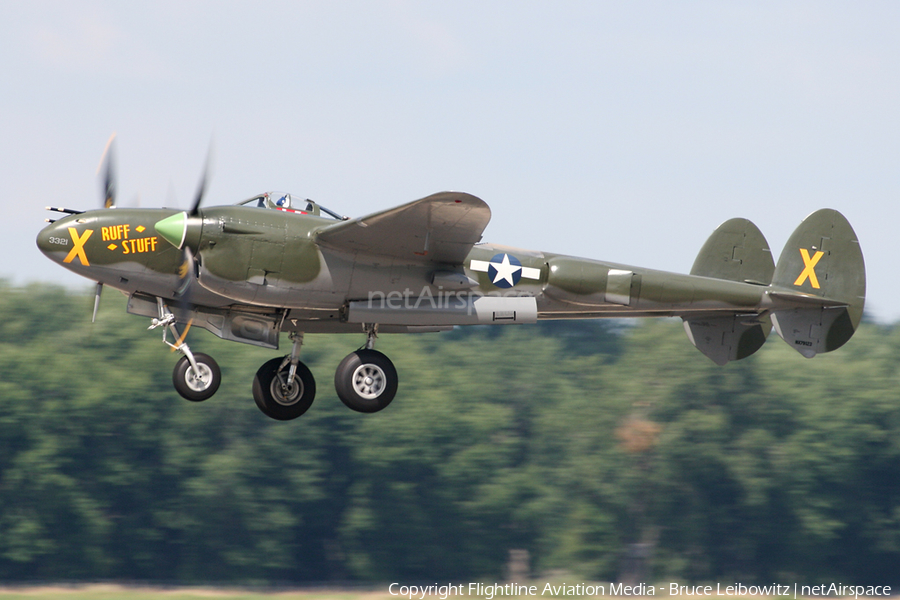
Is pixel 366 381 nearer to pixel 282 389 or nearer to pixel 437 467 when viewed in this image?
pixel 282 389

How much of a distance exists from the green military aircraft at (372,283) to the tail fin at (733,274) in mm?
25

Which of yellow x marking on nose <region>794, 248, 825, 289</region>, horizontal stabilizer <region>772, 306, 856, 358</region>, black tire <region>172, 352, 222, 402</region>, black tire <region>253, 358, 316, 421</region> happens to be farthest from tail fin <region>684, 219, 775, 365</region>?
black tire <region>172, 352, 222, 402</region>

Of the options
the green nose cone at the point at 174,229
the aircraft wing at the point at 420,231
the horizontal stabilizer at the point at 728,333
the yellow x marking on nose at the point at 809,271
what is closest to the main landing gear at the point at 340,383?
the aircraft wing at the point at 420,231

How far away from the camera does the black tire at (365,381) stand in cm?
1688

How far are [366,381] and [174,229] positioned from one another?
372 cm

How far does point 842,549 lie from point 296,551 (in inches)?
1195

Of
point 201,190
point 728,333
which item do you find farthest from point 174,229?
point 728,333

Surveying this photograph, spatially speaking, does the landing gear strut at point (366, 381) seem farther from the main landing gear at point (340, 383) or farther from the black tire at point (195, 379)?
the black tire at point (195, 379)

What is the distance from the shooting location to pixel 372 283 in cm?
1655

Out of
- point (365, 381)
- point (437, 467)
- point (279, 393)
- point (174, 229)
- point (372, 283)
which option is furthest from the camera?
point (437, 467)

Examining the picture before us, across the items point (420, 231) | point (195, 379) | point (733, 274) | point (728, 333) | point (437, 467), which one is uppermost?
point (733, 274)

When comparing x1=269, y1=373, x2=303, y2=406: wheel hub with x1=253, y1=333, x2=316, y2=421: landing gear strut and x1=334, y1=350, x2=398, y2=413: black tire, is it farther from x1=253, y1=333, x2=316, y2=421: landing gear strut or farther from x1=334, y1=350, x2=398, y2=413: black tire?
x1=334, y1=350, x2=398, y2=413: black tire

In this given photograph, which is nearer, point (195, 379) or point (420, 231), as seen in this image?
point (420, 231)

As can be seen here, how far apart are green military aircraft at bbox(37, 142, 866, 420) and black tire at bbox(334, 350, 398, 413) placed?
22 mm
